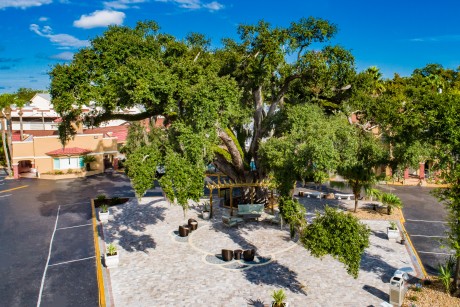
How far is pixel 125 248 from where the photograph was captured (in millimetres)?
21391

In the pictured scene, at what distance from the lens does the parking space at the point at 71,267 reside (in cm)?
1606

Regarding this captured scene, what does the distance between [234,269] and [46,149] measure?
3899 centimetres

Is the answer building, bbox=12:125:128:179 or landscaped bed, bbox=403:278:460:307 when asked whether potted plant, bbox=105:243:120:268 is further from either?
building, bbox=12:125:128:179

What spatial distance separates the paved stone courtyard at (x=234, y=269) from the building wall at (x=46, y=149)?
26.9 metres

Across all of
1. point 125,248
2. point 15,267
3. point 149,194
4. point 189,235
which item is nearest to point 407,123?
point 189,235

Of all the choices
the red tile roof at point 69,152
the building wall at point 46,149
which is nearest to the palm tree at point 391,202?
the building wall at point 46,149

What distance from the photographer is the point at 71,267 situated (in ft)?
63.0

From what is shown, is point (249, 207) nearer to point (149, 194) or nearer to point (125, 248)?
point (125, 248)

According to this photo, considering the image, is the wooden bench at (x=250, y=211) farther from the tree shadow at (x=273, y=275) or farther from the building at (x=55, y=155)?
the building at (x=55, y=155)

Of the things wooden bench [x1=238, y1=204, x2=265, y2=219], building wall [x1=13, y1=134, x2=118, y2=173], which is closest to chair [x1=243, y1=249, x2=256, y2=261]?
wooden bench [x1=238, y1=204, x2=265, y2=219]

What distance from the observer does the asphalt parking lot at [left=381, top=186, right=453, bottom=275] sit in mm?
19469

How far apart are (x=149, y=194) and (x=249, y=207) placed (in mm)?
12667

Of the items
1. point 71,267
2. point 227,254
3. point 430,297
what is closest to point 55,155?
point 71,267

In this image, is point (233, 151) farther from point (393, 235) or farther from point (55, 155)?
point (55, 155)
